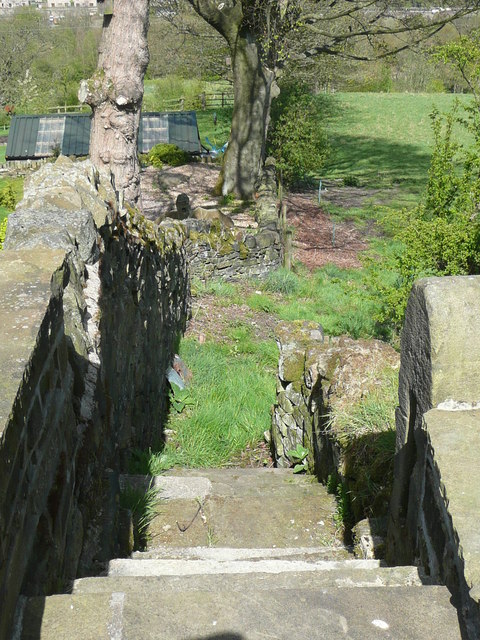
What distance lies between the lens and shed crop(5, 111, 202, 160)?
75.5 ft

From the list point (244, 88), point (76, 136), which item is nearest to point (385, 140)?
point (76, 136)

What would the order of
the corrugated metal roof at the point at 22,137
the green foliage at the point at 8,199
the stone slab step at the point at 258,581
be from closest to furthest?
the stone slab step at the point at 258,581 → the green foliage at the point at 8,199 → the corrugated metal roof at the point at 22,137

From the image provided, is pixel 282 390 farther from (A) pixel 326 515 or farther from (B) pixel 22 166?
(B) pixel 22 166

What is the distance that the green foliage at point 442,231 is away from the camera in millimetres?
7434

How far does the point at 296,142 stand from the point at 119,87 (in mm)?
10740

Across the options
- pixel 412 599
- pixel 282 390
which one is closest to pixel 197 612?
pixel 412 599

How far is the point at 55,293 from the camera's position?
2463 millimetres

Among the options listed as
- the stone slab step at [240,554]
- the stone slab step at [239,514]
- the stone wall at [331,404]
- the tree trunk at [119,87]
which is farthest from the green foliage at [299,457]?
the tree trunk at [119,87]

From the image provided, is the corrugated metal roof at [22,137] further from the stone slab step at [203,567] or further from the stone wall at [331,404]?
the stone slab step at [203,567]

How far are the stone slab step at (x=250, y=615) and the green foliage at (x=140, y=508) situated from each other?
79.4 inches

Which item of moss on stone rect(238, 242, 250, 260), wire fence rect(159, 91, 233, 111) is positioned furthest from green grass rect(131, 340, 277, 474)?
wire fence rect(159, 91, 233, 111)

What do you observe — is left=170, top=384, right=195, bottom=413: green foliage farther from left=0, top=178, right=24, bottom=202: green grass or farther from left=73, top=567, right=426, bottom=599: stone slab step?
left=0, top=178, right=24, bottom=202: green grass

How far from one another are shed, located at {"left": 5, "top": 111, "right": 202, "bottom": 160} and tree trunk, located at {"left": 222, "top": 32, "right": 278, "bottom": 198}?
6338 mm

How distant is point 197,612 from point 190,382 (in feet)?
19.4
